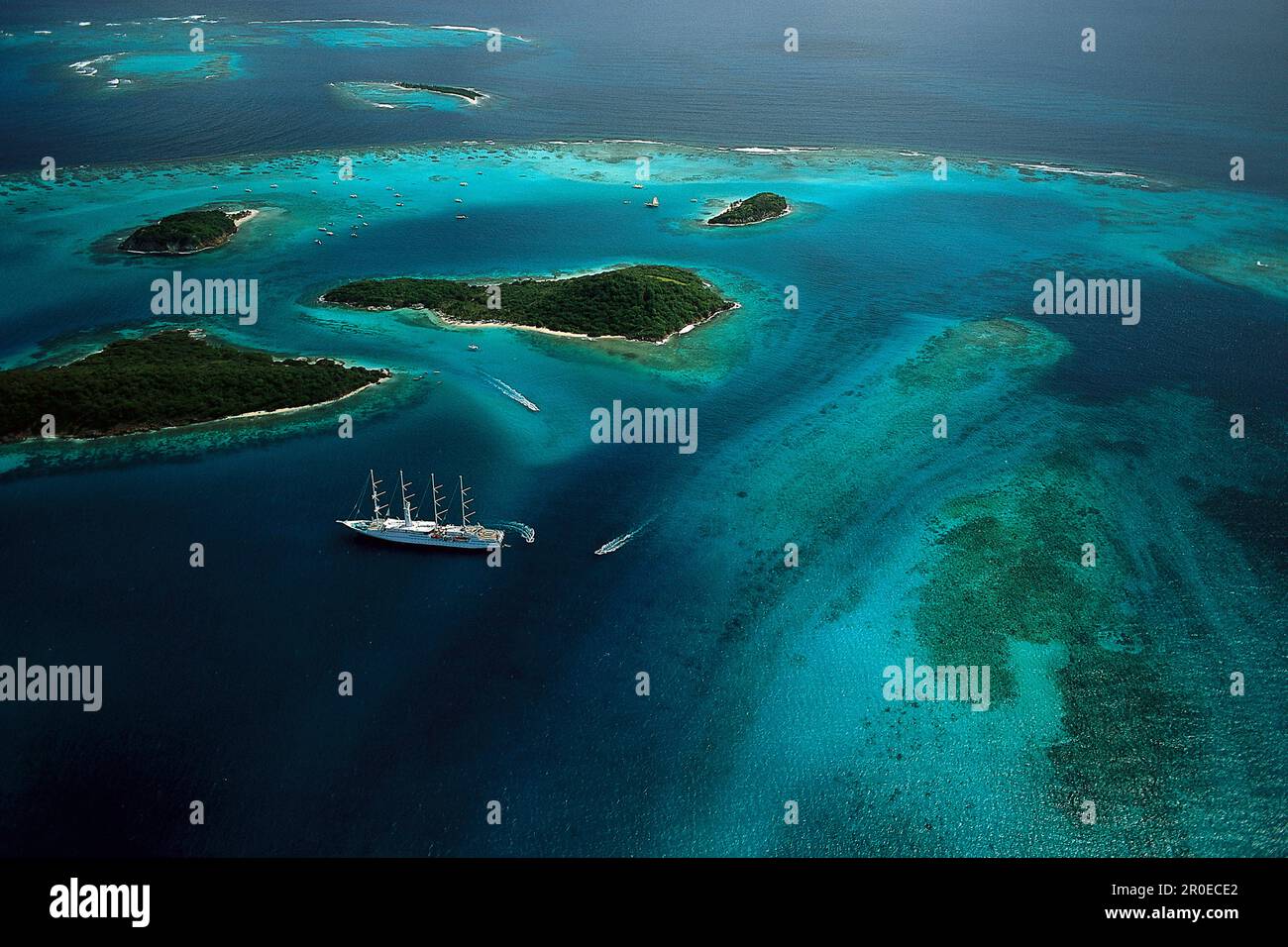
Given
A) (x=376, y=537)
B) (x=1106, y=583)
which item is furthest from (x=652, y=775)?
(x=1106, y=583)

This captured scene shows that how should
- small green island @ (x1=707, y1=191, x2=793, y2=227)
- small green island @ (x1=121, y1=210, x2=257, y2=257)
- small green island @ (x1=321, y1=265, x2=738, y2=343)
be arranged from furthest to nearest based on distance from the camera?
small green island @ (x1=707, y1=191, x2=793, y2=227) → small green island @ (x1=121, y1=210, x2=257, y2=257) → small green island @ (x1=321, y1=265, x2=738, y2=343)

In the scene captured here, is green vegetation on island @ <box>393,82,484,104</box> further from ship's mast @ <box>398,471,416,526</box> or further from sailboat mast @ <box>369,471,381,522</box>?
ship's mast @ <box>398,471,416,526</box>

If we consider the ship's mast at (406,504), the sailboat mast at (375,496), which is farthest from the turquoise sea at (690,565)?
the sailboat mast at (375,496)

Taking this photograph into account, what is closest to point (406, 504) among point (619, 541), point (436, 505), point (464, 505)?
point (436, 505)

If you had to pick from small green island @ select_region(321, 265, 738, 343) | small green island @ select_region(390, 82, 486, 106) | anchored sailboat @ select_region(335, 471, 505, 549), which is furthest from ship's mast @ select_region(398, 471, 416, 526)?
small green island @ select_region(390, 82, 486, 106)

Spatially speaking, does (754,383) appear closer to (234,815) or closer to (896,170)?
(234,815)

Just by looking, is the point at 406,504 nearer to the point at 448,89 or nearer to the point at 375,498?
the point at 375,498
